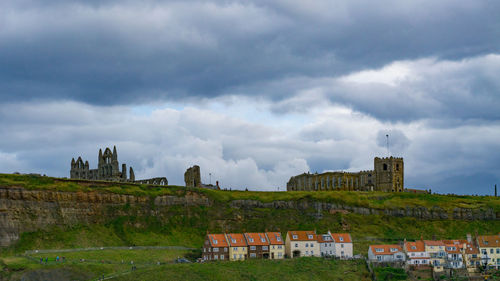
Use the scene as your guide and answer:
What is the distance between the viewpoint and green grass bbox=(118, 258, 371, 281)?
128m

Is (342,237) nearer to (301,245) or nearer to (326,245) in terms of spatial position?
(326,245)

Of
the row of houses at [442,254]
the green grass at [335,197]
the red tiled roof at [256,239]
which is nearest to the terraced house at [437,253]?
the row of houses at [442,254]

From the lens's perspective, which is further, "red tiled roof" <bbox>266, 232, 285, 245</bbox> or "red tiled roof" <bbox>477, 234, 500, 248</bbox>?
"red tiled roof" <bbox>266, 232, 285, 245</bbox>

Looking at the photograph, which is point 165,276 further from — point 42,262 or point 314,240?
point 314,240

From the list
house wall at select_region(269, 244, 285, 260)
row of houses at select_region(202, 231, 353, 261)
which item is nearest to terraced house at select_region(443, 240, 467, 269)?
row of houses at select_region(202, 231, 353, 261)

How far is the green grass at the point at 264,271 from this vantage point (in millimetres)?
128250

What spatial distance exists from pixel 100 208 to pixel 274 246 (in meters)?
42.3

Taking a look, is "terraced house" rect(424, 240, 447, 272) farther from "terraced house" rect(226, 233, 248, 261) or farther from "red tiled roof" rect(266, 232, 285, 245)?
"terraced house" rect(226, 233, 248, 261)

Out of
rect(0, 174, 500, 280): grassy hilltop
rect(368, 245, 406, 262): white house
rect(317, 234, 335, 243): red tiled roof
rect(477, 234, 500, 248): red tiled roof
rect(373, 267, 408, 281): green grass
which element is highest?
rect(0, 174, 500, 280): grassy hilltop

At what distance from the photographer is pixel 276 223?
6900 inches

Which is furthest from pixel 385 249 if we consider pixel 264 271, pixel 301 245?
pixel 264 271

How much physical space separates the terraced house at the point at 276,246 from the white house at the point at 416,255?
25.4m

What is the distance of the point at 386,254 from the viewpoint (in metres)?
147

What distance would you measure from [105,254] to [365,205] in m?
71.0
